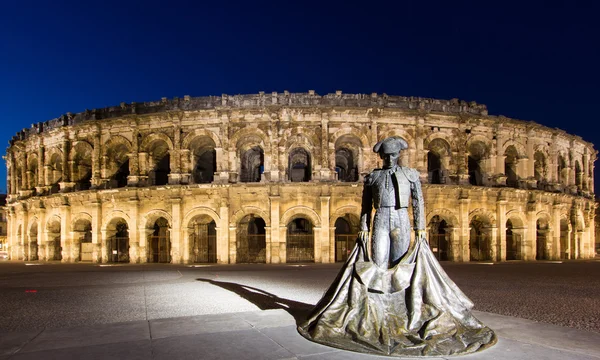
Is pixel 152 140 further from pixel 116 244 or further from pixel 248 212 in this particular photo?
pixel 248 212

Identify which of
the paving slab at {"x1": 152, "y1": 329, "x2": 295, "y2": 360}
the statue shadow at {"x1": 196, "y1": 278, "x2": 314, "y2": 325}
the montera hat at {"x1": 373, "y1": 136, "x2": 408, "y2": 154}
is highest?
the montera hat at {"x1": 373, "y1": 136, "x2": 408, "y2": 154}

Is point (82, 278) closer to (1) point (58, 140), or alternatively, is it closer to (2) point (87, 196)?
(2) point (87, 196)

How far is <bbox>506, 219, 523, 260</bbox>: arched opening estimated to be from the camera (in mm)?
21525

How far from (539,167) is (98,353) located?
81.1 ft

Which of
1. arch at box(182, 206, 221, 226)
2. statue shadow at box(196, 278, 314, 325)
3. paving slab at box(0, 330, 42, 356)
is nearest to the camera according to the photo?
paving slab at box(0, 330, 42, 356)

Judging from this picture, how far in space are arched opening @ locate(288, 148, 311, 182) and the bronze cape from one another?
15.9m

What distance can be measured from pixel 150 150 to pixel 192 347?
1785 cm

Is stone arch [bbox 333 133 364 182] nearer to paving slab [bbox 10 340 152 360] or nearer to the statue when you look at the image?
the statue

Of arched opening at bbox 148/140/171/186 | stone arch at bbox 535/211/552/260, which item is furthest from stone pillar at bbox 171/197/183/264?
stone arch at bbox 535/211/552/260

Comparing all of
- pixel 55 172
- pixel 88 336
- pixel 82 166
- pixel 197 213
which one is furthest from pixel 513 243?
pixel 55 172

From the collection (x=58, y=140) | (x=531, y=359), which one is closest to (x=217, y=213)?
(x=58, y=140)

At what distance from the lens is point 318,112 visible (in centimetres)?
1931

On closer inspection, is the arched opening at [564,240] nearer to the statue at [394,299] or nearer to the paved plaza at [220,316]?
the paved plaza at [220,316]

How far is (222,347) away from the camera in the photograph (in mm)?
4395
